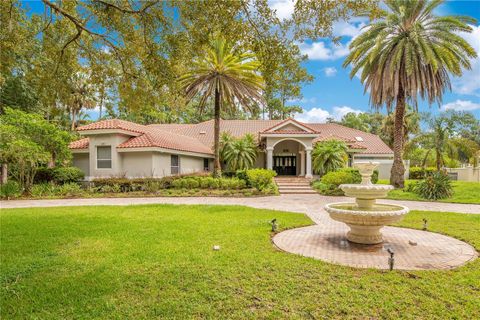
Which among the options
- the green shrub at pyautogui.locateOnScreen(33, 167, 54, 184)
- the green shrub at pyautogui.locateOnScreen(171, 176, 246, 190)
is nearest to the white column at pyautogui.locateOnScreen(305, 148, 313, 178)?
the green shrub at pyautogui.locateOnScreen(171, 176, 246, 190)

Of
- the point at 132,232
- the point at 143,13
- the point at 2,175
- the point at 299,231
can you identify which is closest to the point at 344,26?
the point at 143,13

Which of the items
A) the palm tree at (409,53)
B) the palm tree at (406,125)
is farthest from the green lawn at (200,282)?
the palm tree at (406,125)

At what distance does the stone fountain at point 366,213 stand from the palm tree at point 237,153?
16.7 metres

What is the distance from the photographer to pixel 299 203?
15.2m

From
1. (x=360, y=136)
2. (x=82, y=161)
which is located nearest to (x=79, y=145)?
(x=82, y=161)

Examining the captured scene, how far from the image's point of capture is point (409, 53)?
17.4 metres

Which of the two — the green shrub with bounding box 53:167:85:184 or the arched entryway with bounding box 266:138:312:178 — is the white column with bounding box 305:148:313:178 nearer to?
the arched entryway with bounding box 266:138:312:178

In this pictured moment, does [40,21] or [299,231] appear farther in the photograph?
[299,231]

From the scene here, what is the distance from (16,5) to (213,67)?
43.4 ft

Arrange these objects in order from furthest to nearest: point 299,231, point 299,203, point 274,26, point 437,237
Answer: point 299,203 < point 299,231 < point 437,237 < point 274,26

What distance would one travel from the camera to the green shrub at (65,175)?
20.2 metres

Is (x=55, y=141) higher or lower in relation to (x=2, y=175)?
higher

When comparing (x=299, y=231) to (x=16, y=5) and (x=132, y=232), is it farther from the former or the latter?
(x=16, y=5)

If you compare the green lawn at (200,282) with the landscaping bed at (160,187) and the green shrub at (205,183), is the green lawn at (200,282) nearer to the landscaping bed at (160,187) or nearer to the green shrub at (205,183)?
the landscaping bed at (160,187)
